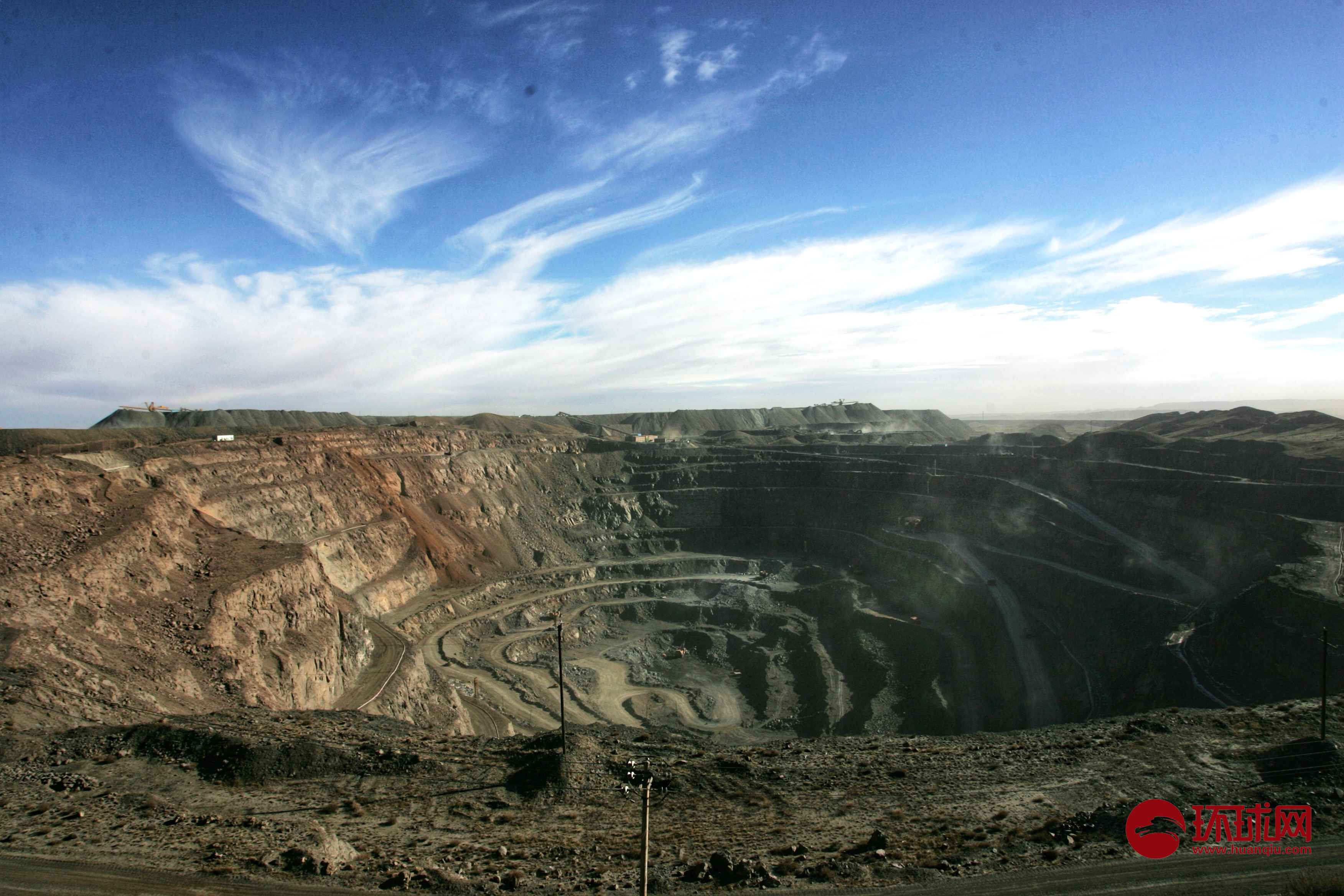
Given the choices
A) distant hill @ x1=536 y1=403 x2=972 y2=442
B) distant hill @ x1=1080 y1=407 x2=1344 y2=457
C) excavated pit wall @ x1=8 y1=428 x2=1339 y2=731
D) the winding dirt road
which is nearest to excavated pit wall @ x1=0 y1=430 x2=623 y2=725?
excavated pit wall @ x1=8 y1=428 x2=1339 y2=731

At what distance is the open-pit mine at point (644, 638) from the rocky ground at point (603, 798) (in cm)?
11

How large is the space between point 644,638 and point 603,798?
34.3m

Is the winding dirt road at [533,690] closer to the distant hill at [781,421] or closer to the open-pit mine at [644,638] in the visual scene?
the open-pit mine at [644,638]

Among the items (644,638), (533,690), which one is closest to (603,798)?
(533,690)

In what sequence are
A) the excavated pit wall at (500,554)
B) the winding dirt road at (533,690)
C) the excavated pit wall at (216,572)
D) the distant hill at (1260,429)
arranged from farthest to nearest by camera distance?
1. the distant hill at (1260,429)
2. the winding dirt road at (533,690)
3. the excavated pit wall at (500,554)
4. the excavated pit wall at (216,572)

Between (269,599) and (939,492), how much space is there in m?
58.1

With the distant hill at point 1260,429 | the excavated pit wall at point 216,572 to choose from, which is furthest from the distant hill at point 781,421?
the excavated pit wall at point 216,572

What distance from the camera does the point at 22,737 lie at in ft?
58.6

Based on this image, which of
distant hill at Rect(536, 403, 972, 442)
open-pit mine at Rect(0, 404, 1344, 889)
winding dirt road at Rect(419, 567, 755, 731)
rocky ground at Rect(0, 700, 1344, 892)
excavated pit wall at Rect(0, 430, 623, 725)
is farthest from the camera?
distant hill at Rect(536, 403, 972, 442)

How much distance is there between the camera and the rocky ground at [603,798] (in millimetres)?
13766

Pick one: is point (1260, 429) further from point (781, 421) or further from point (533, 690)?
point (781, 421)

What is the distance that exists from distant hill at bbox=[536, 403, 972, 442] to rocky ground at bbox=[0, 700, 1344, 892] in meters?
117

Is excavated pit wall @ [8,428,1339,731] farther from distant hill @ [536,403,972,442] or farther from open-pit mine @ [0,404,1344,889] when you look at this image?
distant hill @ [536,403,972,442]

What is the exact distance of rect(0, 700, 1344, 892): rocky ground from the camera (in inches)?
542
